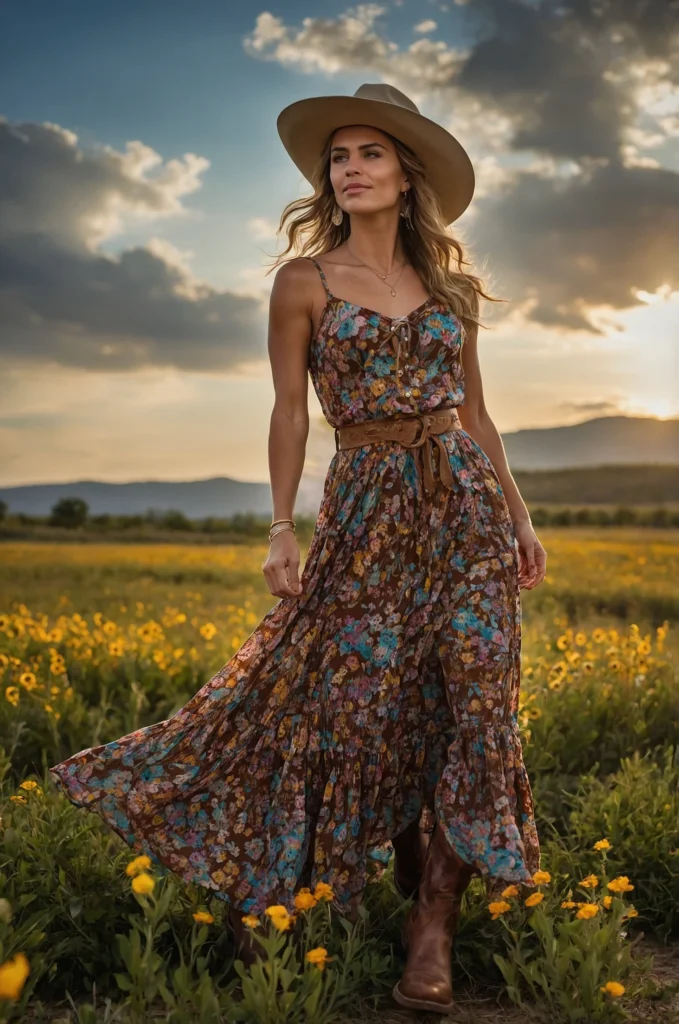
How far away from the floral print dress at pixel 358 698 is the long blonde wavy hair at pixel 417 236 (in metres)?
0.22

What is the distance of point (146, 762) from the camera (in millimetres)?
3453

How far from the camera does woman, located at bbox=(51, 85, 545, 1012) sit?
10.7ft

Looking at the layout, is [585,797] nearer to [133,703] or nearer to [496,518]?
[496,518]

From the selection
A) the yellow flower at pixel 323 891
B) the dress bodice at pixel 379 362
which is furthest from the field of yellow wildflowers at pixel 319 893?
the dress bodice at pixel 379 362

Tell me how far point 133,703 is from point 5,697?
631 mm

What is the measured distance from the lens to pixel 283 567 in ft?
10.7

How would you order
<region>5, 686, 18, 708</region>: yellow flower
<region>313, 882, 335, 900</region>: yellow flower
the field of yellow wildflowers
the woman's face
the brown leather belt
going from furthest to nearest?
1. <region>5, 686, 18, 708</region>: yellow flower
2. the woman's face
3. the brown leather belt
4. <region>313, 882, 335, 900</region>: yellow flower
5. the field of yellow wildflowers

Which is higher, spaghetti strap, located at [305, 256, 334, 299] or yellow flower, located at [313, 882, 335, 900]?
spaghetti strap, located at [305, 256, 334, 299]

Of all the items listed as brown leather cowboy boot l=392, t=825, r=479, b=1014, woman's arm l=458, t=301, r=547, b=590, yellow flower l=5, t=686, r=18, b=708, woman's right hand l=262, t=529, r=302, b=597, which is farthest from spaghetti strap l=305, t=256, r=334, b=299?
yellow flower l=5, t=686, r=18, b=708

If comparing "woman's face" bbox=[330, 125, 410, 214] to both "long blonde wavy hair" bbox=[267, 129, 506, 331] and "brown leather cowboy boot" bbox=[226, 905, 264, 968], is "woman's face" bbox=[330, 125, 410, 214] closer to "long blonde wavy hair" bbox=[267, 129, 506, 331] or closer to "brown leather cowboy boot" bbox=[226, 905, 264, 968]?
"long blonde wavy hair" bbox=[267, 129, 506, 331]

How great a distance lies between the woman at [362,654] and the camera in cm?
327

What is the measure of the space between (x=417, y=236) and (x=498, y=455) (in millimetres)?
788

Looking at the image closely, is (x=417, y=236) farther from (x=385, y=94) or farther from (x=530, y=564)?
(x=530, y=564)

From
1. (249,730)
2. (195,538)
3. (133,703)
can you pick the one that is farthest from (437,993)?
(195,538)
